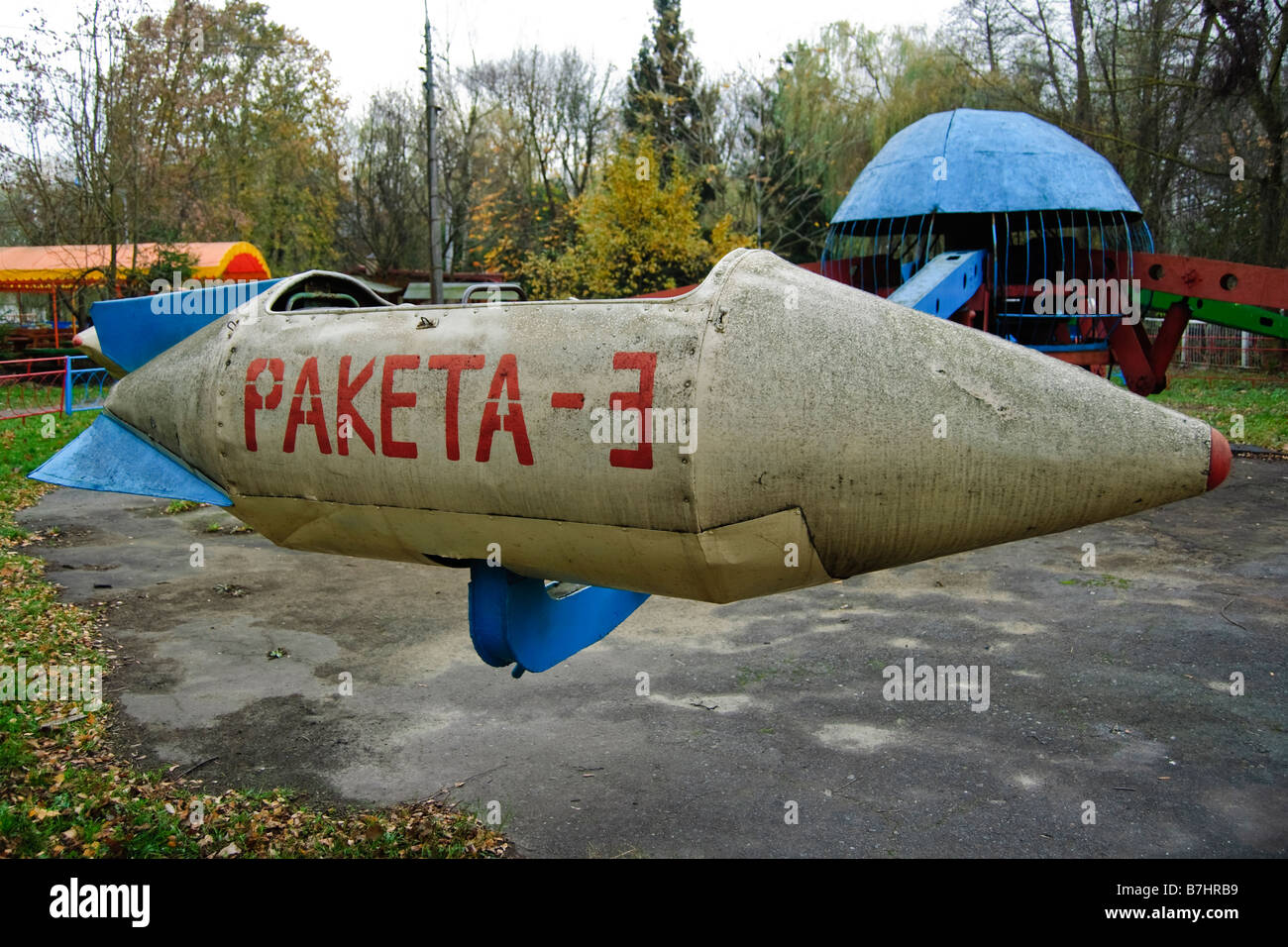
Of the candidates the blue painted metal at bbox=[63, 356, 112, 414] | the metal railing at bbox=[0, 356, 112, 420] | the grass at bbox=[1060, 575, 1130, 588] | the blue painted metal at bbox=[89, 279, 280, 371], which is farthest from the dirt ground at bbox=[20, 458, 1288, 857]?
the blue painted metal at bbox=[63, 356, 112, 414]

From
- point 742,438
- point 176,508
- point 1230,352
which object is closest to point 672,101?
point 1230,352

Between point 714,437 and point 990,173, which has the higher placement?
point 990,173

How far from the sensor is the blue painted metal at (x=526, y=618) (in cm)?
346

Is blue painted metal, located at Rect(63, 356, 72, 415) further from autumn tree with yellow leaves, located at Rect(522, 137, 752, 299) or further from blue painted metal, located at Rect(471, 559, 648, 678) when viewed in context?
blue painted metal, located at Rect(471, 559, 648, 678)

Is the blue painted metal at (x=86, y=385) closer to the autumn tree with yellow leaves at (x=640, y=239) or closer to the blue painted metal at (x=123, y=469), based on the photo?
the autumn tree with yellow leaves at (x=640, y=239)

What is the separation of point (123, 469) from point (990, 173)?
737 cm

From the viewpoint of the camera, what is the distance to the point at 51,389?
65.5ft

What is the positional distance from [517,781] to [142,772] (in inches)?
85.7

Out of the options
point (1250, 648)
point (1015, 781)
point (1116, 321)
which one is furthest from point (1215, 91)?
point (1015, 781)

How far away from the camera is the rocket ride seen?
2715mm

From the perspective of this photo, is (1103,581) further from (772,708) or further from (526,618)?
(526,618)

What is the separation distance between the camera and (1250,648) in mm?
7539

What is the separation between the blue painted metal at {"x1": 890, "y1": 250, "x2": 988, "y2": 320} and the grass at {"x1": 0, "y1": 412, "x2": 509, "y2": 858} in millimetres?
4510

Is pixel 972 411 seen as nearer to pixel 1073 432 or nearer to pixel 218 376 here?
pixel 1073 432
